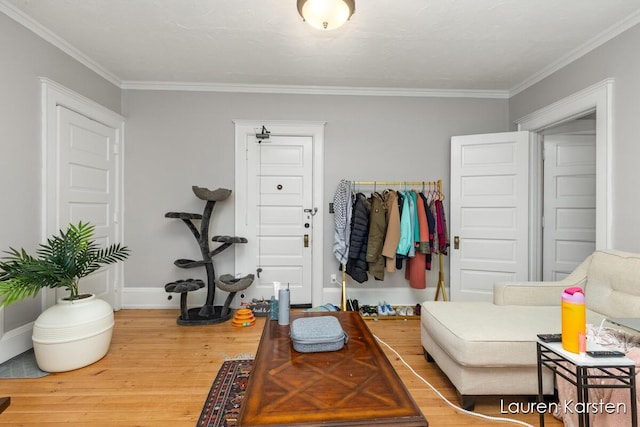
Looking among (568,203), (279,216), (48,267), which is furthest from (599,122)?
(48,267)

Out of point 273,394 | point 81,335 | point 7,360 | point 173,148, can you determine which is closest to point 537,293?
A: point 273,394

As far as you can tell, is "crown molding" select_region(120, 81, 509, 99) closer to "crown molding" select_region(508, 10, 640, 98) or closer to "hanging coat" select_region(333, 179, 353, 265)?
"crown molding" select_region(508, 10, 640, 98)

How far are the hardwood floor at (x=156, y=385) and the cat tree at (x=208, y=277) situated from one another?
0.78 feet

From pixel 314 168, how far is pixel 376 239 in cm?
111

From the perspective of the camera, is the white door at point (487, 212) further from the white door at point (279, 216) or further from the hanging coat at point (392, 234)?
the white door at point (279, 216)

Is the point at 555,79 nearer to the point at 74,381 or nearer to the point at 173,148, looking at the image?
the point at 173,148

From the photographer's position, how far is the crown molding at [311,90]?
3338 mm

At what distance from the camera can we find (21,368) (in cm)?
210

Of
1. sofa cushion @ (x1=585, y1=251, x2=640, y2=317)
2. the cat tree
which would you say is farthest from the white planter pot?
sofa cushion @ (x1=585, y1=251, x2=640, y2=317)

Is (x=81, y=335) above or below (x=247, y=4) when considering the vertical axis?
below

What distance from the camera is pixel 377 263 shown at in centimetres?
310

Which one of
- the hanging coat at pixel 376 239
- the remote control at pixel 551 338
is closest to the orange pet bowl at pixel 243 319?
the hanging coat at pixel 376 239

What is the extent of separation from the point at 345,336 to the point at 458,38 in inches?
99.5

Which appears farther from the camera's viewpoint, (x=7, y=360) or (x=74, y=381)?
(x=7, y=360)
